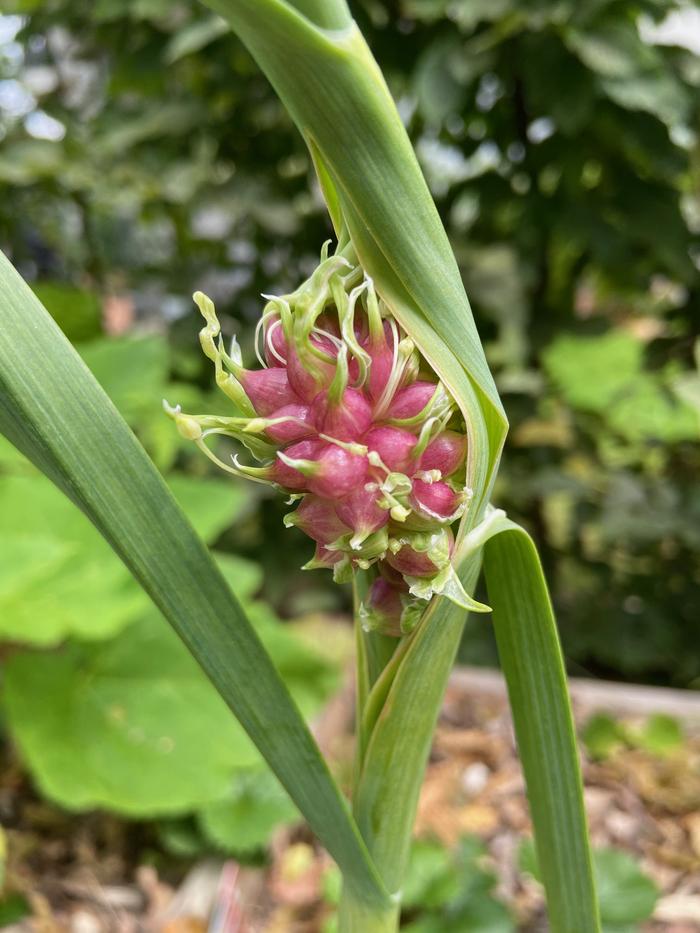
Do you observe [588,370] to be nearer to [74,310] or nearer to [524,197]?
[524,197]

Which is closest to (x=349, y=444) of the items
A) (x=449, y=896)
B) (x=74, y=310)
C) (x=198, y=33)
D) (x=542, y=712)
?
(x=542, y=712)

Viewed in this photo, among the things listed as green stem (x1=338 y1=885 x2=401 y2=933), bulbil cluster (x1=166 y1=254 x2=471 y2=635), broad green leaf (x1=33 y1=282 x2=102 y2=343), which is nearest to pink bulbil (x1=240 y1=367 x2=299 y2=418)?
bulbil cluster (x1=166 y1=254 x2=471 y2=635)

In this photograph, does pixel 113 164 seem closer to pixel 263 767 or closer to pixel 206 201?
pixel 206 201

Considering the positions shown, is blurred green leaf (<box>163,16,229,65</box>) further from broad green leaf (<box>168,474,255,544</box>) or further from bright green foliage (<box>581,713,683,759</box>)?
bright green foliage (<box>581,713,683,759</box>)

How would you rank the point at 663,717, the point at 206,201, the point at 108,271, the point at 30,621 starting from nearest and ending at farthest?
the point at 30,621
the point at 663,717
the point at 206,201
the point at 108,271

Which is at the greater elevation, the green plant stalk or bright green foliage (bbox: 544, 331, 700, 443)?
the green plant stalk

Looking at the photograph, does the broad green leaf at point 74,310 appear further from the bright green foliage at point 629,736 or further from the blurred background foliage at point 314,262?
the bright green foliage at point 629,736

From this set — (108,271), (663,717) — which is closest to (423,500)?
(663,717)
